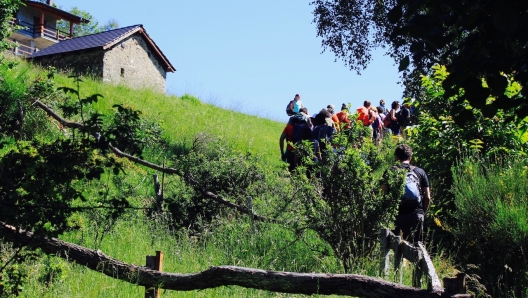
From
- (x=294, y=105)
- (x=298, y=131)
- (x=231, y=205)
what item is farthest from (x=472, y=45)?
(x=294, y=105)

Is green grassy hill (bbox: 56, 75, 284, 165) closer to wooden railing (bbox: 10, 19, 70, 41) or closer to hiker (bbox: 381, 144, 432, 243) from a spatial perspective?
hiker (bbox: 381, 144, 432, 243)

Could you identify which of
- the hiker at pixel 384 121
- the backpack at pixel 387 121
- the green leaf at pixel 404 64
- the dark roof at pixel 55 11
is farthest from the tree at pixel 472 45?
the dark roof at pixel 55 11

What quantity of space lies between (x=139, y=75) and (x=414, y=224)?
34.2 meters

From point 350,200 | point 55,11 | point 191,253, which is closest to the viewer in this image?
point 350,200

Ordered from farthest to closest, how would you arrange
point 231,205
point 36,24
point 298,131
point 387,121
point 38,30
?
point 36,24 < point 38,30 < point 387,121 < point 298,131 < point 231,205

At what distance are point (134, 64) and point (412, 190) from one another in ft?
111

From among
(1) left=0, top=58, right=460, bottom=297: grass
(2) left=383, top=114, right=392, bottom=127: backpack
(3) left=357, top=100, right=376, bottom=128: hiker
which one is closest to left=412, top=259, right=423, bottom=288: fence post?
(1) left=0, top=58, right=460, bottom=297: grass

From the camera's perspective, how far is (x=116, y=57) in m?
37.8

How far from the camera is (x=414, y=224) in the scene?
7.94 m

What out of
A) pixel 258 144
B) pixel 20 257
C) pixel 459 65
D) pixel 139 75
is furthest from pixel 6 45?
pixel 139 75

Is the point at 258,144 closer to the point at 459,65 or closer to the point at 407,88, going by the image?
the point at 407,88

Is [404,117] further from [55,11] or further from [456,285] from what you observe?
[55,11]

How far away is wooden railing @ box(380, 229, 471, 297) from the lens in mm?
4578

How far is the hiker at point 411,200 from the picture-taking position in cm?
779
